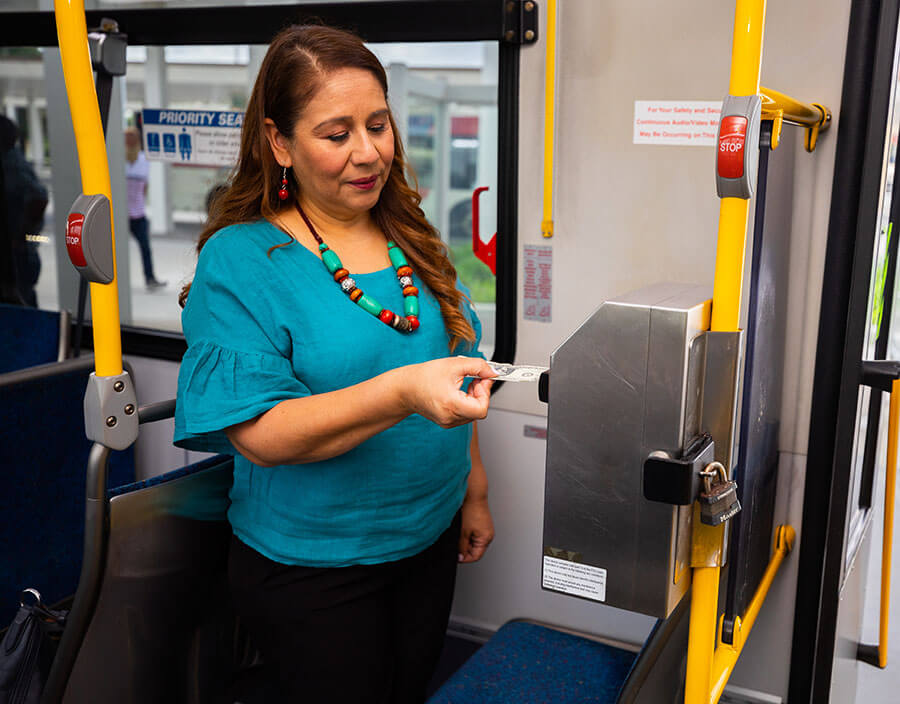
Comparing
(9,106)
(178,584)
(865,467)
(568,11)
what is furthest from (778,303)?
(9,106)

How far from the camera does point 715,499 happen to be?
4.12 ft

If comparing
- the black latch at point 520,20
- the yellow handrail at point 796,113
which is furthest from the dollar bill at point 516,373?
the black latch at point 520,20

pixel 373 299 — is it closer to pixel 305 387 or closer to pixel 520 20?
pixel 305 387

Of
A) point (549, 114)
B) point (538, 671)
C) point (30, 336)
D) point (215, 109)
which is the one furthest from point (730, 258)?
point (30, 336)

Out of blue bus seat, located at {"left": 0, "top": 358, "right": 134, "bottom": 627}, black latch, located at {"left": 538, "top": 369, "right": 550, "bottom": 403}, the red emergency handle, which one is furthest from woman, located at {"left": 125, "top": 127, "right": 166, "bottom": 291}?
black latch, located at {"left": 538, "top": 369, "right": 550, "bottom": 403}

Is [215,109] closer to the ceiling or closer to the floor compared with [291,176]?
closer to the ceiling

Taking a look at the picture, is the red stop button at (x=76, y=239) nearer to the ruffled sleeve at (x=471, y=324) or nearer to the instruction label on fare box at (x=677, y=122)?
the ruffled sleeve at (x=471, y=324)

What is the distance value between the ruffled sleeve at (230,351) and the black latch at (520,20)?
97 centimetres

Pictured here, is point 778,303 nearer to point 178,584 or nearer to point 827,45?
point 827,45

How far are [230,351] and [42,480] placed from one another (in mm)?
1528

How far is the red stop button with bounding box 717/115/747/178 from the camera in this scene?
1.17 m

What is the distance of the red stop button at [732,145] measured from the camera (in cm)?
117

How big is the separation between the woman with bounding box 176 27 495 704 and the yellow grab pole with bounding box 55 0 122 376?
0.13m

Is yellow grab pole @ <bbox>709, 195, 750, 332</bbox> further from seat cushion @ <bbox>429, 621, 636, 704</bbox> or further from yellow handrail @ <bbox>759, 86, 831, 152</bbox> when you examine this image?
seat cushion @ <bbox>429, 621, 636, 704</bbox>
